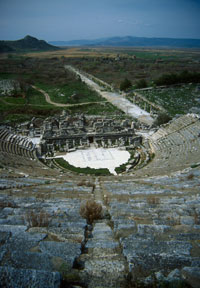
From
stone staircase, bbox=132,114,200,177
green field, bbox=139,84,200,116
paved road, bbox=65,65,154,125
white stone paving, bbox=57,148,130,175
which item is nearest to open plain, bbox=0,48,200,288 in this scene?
stone staircase, bbox=132,114,200,177

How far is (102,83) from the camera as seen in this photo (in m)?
69.7

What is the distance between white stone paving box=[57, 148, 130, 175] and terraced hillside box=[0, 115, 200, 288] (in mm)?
10386

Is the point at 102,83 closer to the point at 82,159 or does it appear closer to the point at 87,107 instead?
the point at 87,107

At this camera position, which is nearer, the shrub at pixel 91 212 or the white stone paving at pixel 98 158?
the shrub at pixel 91 212

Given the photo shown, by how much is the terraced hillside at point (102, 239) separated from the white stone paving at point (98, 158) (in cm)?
1039

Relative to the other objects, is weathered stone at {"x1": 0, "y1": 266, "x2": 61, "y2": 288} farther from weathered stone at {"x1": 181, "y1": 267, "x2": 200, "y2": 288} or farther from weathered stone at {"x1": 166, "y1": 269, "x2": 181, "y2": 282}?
weathered stone at {"x1": 181, "y1": 267, "x2": 200, "y2": 288}

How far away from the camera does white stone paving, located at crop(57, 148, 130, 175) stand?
22.1 metres

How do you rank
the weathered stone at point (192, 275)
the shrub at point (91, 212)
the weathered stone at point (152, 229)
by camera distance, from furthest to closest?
the shrub at point (91, 212)
the weathered stone at point (152, 229)
the weathered stone at point (192, 275)

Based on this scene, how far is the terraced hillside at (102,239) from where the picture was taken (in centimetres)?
398

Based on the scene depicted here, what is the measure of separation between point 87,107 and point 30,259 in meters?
42.8

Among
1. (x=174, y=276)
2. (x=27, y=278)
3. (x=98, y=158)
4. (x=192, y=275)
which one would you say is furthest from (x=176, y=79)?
(x=27, y=278)

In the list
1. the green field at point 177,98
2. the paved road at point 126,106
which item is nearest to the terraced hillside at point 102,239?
the paved road at point 126,106

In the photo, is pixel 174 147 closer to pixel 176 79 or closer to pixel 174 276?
pixel 174 276

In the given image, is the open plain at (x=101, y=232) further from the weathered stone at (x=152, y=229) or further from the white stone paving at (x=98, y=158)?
the white stone paving at (x=98, y=158)
